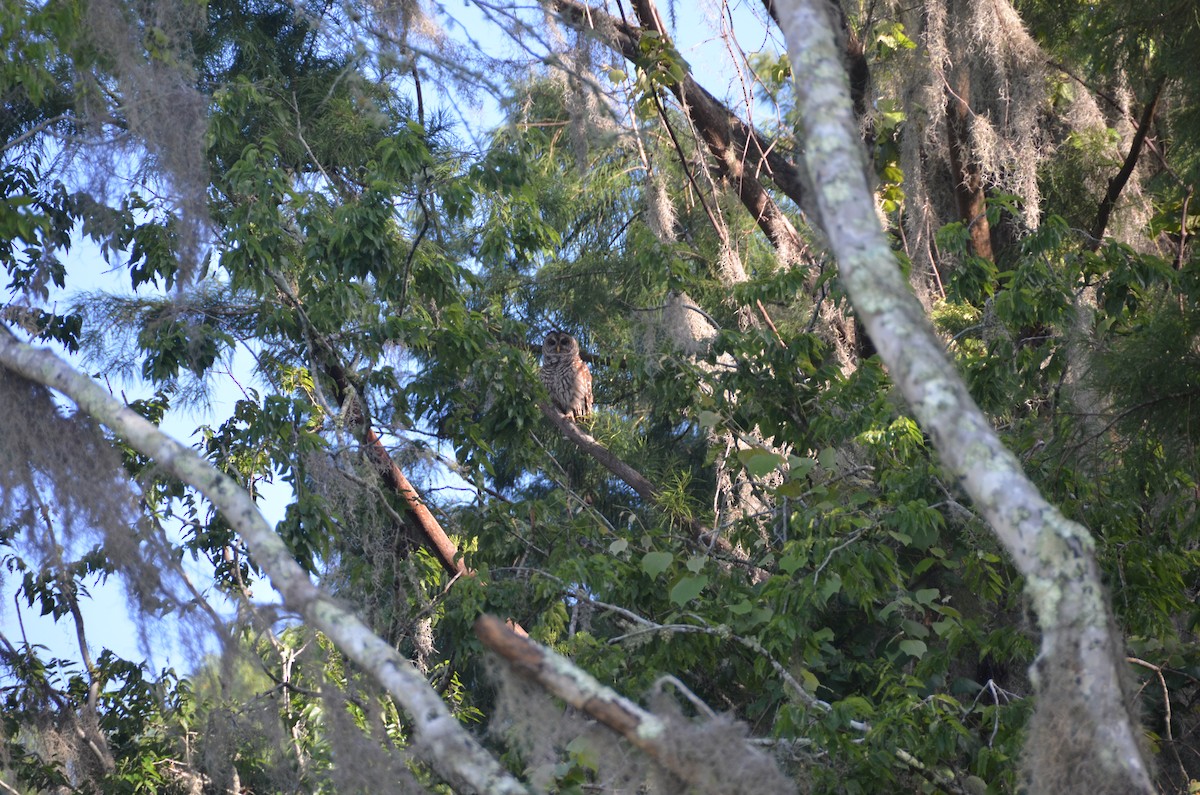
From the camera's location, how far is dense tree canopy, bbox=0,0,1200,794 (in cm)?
233

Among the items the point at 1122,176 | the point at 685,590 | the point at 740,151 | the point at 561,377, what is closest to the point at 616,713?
the point at 685,590

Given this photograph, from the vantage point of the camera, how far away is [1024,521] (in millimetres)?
1938

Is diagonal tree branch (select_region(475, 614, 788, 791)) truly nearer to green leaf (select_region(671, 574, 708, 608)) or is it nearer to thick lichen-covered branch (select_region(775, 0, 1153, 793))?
thick lichen-covered branch (select_region(775, 0, 1153, 793))

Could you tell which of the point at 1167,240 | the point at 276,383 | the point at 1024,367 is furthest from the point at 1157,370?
the point at 276,383

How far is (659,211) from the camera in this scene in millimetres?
6500

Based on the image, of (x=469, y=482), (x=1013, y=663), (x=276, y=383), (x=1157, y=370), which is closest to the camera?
(x=1157, y=370)

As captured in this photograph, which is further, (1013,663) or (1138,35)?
(1013,663)

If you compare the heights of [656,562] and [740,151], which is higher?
[740,151]

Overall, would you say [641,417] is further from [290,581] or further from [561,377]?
[290,581]

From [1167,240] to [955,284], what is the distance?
2718 mm

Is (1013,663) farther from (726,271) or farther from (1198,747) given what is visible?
(726,271)

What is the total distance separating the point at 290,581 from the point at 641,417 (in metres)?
5.75

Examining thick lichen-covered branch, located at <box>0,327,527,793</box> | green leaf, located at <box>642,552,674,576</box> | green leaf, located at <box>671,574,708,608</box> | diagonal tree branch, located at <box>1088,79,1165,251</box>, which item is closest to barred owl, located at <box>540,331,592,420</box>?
diagonal tree branch, located at <box>1088,79,1165,251</box>

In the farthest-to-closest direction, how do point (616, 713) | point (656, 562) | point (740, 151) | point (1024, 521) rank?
point (740, 151)
point (656, 562)
point (616, 713)
point (1024, 521)
